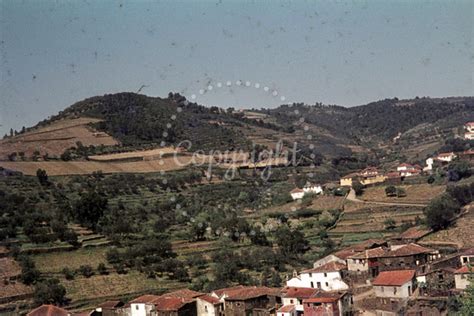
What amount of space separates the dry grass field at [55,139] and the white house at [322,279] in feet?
113

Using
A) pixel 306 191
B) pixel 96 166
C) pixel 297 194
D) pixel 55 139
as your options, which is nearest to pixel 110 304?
pixel 297 194

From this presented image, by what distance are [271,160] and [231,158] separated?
12.2ft

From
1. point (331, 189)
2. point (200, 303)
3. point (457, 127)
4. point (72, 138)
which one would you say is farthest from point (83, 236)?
point (457, 127)

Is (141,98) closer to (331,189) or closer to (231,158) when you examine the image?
(231,158)

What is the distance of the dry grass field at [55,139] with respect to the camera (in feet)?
203

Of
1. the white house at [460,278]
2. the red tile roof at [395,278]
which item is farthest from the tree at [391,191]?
the white house at [460,278]

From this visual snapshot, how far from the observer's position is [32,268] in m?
34.0

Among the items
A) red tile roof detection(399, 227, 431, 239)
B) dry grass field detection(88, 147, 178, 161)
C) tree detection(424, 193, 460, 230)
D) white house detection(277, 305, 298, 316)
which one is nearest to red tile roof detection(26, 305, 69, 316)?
white house detection(277, 305, 298, 316)

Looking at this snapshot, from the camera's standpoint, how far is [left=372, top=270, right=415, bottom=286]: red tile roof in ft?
87.7

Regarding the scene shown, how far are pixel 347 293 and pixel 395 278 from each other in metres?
2.17

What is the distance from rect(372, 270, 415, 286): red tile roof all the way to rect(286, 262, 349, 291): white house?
1.70m

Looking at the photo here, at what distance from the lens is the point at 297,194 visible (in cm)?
5603

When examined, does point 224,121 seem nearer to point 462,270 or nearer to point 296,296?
point 296,296

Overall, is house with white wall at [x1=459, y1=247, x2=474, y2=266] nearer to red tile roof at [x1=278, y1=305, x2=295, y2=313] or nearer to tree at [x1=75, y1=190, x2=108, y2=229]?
red tile roof at [x1=278, y1=305, x2=295, y2=313]
